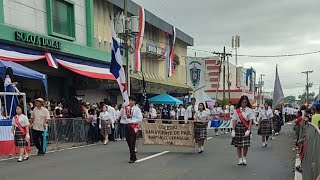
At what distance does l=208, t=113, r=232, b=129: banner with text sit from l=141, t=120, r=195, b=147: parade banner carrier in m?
10.2

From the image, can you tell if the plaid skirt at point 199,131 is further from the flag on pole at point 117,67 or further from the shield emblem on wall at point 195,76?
the shield emblem on wall at point 195,76

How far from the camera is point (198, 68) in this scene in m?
22.2

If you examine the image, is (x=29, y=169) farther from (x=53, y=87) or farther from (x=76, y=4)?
(x=76, y=4)

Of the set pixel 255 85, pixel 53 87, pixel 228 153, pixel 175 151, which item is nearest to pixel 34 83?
pixel 53 87

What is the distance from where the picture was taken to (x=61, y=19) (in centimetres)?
2416

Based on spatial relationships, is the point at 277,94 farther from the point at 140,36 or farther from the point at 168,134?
the point at 140,36

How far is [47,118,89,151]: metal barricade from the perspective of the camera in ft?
53.4

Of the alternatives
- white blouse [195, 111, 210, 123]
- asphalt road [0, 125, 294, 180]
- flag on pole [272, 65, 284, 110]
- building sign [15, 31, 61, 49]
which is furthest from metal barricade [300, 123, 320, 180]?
building sign [15, 31, 61, 49]

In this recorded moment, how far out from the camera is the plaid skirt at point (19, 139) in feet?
40.7

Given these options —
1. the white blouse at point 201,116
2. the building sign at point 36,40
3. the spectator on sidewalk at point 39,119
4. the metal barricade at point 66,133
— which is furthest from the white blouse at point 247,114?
the building sign at point 36,40

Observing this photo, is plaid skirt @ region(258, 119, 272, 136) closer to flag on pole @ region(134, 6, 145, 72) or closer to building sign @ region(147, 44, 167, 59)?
flag on pole @ region(134, 6, 145, 72)

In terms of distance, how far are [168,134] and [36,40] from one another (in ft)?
29.8

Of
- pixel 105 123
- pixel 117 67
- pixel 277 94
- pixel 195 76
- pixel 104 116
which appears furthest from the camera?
pixel 195 76

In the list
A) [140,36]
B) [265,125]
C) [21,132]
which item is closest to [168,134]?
[21,132]
